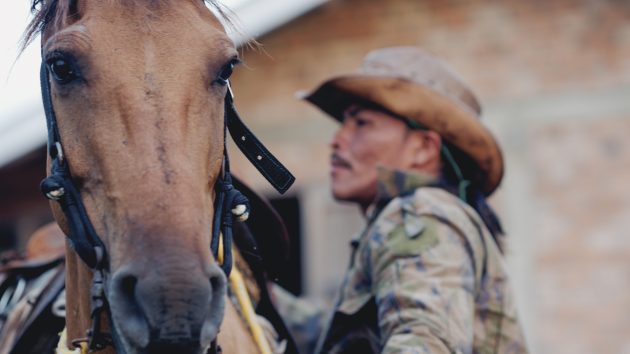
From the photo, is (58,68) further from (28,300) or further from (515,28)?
(515,28)

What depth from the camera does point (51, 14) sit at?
2463mm

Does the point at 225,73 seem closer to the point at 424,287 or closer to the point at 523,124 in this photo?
the point at 424,287

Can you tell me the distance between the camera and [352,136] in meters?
4.04

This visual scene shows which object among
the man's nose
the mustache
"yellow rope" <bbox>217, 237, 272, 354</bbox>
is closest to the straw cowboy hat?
the man's nose

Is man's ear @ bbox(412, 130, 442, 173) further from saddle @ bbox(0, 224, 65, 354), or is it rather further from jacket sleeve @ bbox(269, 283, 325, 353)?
saddle @ bbox(0, 224, 65, 354)

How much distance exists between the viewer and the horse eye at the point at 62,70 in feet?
7.37

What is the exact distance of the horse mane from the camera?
2364mm

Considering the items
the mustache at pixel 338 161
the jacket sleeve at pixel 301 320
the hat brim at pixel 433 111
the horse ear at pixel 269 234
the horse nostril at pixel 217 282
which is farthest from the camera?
the jacket sleeve at pixel 301 320

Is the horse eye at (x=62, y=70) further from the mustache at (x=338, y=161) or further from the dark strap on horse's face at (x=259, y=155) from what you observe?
the mustache at (x=338, y=161)

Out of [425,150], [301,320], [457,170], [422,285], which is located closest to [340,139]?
[425,150]

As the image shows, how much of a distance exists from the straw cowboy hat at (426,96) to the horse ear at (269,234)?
0.73 metres

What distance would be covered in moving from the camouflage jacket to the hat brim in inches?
13.4

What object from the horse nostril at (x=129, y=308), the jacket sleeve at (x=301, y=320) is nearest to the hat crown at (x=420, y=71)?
the jacket sleeve at (x=301, y=320)

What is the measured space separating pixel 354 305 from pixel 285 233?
0.38 metres
